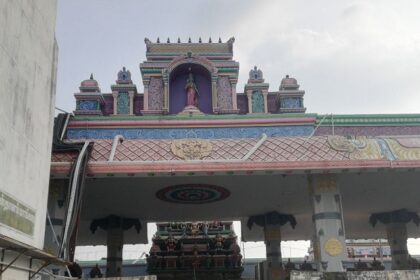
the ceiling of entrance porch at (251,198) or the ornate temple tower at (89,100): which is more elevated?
the ornate temple tower at (89,100)

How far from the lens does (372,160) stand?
15773 mm

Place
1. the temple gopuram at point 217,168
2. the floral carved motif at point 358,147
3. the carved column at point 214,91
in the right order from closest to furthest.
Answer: the temple gopuram at point 217,168
the floral carved motif at point 358,147
the carved column at point 214,91

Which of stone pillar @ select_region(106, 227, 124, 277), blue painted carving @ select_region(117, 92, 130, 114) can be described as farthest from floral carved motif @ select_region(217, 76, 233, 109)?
stone pillar @ select_region(106, 227, 124, 277)

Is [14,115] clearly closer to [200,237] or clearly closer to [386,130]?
[386,130]

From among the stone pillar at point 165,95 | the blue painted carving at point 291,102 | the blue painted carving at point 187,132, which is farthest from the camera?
the blue painted carving at point 291,102

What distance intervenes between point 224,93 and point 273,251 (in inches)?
312

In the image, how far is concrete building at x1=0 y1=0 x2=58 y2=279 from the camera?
10055mm

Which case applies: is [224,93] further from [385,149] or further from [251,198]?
[385,149]

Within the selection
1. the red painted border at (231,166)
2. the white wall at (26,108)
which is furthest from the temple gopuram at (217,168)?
the white wall at (26,108)

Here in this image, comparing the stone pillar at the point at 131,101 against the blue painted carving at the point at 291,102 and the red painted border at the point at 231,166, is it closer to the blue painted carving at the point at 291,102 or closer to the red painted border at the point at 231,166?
the blue painted carving at the point at 291,102

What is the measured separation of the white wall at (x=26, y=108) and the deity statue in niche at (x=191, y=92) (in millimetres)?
10990

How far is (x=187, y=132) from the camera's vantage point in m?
19.4

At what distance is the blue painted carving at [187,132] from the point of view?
19.4 meters

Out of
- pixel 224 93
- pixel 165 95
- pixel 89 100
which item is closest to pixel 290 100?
pixel 224 93
